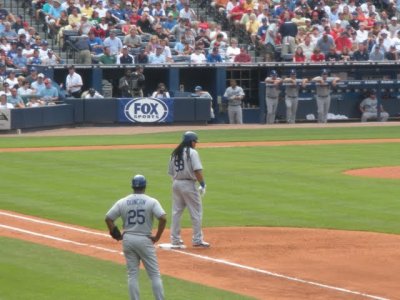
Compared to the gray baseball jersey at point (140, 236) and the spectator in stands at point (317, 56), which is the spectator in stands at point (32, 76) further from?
the gray baseball jersey at point (140, 236)

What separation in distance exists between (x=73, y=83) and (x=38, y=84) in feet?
5.07

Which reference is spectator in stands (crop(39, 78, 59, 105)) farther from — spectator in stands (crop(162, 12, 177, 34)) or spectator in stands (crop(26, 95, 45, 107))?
spectator in stands (crop(162, 12, 177, 34))

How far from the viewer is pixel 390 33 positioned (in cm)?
4428

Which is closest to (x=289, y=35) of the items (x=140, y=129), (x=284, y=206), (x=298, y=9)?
(x=298, y=9)

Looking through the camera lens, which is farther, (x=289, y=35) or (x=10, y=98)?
(x=289, y=35)

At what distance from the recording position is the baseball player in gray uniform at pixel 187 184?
1673cm

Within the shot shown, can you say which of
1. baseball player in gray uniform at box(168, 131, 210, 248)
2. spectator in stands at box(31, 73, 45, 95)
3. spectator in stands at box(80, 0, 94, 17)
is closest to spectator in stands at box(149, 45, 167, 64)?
spectator in stands at box(80, 0, 94, 17)

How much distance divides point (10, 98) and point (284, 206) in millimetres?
16833

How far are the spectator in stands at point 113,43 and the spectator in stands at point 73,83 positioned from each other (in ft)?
5.45

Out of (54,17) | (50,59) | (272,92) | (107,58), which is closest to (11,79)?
(50,59)

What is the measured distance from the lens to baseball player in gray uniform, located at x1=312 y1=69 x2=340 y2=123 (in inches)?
1618

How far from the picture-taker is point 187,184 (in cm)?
1686

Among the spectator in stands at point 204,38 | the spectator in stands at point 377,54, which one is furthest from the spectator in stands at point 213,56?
the spectator in stands at point 377,54

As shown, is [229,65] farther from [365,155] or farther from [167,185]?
[167,185]
